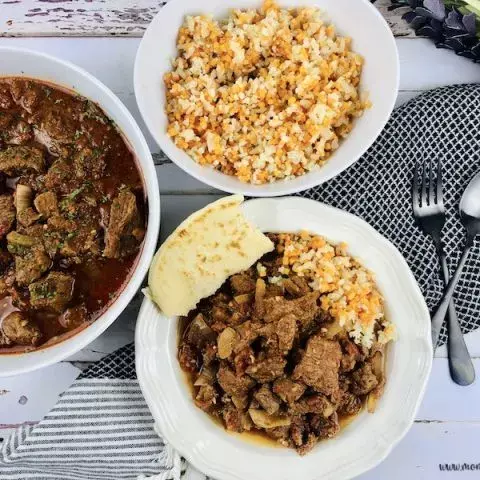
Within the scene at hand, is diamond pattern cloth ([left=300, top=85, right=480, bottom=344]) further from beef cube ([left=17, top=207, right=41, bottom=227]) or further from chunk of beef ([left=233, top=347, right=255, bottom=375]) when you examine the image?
beef cube ([left=17, top=207, right=41, bottom=227])

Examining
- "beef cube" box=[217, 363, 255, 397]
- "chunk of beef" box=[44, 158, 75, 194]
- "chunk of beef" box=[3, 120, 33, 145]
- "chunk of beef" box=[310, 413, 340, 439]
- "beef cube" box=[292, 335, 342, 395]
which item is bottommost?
"chunk of beef" box=[310, 413, 340, 439]

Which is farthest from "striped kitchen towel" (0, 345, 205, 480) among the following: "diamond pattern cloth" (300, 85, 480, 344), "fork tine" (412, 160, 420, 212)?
"fork tine" (412, 160, 420, 212)

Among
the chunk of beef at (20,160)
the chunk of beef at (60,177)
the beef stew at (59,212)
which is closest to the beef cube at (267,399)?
the beef stew at (59,212)

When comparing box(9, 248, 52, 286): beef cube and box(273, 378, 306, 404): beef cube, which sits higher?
box(9, 248, 52, 286): beef cube

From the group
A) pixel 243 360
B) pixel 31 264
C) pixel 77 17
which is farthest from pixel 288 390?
pixel 77 17

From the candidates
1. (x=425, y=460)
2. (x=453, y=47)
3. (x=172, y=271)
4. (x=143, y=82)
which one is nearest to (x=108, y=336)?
(x=172, y=271)

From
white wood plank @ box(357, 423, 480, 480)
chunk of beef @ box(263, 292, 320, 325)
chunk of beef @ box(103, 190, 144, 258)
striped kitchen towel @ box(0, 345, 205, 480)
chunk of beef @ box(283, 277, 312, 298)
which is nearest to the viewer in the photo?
chunk of beef @ box(103, 190, 144, 258)

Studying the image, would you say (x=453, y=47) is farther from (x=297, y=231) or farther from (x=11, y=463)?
(x=11, y=463)
